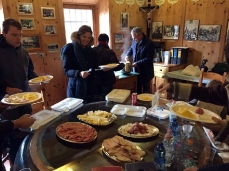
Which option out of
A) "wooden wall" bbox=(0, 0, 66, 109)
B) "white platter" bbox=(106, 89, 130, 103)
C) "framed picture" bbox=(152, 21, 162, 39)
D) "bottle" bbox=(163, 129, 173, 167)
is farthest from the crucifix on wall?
"bottle" bbox=(163, 129, 173, 167)

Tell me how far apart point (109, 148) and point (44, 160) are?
1.29 feet

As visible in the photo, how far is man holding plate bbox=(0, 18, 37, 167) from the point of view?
1.99 metres

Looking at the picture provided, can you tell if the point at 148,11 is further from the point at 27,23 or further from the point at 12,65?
the point at 12,65

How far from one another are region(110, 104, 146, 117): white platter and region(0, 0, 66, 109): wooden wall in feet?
6.61

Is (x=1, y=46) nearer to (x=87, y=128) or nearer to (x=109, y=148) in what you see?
(x=87, y=128)

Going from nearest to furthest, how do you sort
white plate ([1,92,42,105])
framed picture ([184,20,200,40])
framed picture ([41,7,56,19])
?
white plate ([1,92,42,105]), framed picture ([41,7,56,19]), framed picture ([184,20,200,40])

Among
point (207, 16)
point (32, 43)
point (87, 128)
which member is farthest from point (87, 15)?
point (87, 128)

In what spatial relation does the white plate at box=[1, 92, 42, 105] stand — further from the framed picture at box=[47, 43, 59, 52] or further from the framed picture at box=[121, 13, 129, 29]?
the framed picture at box=[121, 13, 129, 29]

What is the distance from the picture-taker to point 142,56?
369 centimetres

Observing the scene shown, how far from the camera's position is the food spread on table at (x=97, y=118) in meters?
1.61

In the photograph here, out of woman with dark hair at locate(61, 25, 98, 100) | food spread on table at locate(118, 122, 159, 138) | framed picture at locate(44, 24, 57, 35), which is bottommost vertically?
food spread on table at locate(118, 122, 159, 138)

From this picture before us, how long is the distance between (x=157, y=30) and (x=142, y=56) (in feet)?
4.83

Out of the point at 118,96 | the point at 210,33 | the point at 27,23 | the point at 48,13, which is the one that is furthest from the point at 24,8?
the point at 210,33

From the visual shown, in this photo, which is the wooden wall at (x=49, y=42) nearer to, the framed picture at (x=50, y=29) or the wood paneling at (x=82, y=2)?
the framed picture at (x=50, y=29)
